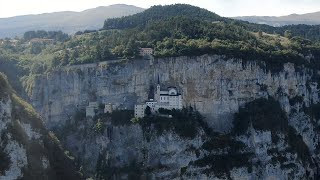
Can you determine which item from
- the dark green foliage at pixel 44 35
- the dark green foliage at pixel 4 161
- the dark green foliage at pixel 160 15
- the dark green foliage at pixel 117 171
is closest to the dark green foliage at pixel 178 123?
the dark green foliage at pixel 117 171

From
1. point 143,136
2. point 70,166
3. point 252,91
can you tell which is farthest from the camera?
point 252,91

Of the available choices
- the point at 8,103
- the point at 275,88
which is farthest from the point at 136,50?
the point at 8,103

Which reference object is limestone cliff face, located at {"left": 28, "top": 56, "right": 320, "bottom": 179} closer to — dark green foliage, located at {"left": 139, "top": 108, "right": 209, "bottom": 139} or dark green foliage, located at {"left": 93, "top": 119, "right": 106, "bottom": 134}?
dark green foliage, located at {"left": 93, "top": 119, "right": 106, "bottom": 134}

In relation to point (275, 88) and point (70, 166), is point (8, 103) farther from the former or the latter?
point (275, 88)

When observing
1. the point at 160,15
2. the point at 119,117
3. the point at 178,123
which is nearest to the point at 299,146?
the point at 178,123

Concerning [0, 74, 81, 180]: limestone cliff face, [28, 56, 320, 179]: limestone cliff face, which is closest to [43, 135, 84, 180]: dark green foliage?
[0, 74, 81, 180]: limestone cliff face

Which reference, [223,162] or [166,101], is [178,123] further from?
[223,162]
